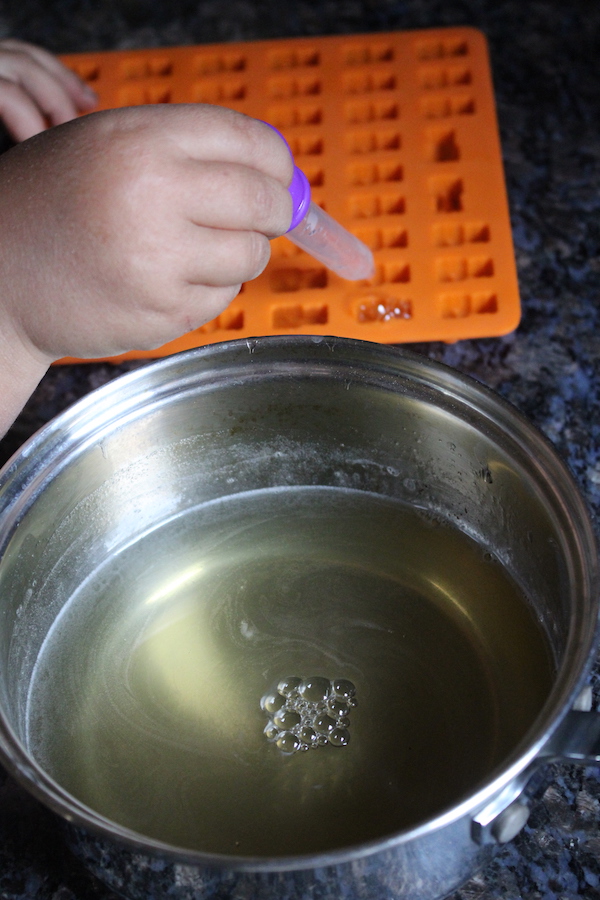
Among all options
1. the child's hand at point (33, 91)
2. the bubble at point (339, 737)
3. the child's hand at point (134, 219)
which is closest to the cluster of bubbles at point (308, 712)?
the bubble at point (339, 737)

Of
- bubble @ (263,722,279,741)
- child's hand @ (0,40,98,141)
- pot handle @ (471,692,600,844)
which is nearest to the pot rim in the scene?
pot handle @ (471,692,600,844)

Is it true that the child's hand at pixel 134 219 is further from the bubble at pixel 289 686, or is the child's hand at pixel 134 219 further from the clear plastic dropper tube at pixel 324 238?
the bubble at pixel 289 686

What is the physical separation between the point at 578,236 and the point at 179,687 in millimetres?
540

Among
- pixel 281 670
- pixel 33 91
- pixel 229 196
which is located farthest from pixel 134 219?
pixel 33 91

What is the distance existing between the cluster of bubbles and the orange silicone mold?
0.30 meters

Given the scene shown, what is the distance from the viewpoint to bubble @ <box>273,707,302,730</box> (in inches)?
21.9

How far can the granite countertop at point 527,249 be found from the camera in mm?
524

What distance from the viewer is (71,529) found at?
2.10 feet

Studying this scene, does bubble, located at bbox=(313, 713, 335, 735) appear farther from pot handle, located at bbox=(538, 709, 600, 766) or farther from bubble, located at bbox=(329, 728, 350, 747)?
pot handle, located at bbox=(538, 709, 600, 766)

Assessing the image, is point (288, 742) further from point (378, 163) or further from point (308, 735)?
point (378, 163)

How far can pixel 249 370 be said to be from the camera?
637 mm

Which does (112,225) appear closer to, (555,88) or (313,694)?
(313,694)

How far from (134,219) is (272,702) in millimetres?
308

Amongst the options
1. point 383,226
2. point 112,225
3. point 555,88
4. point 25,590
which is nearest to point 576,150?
point 555,88
